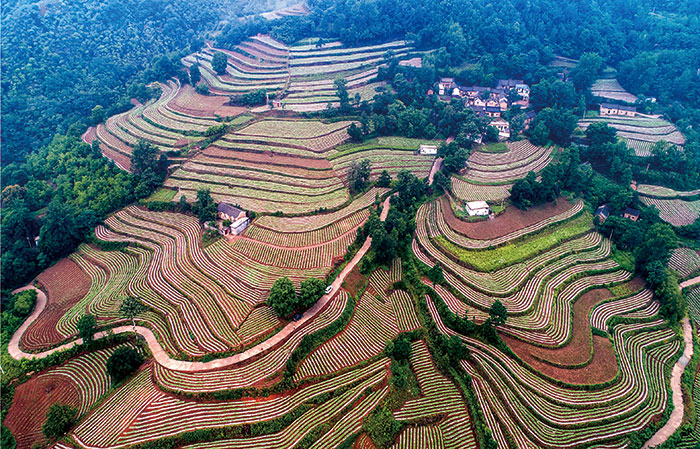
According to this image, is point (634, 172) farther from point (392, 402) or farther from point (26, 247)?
point (26, 247)

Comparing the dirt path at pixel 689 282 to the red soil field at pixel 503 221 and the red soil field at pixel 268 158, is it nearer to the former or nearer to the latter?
the red soil field at pixel 503 221

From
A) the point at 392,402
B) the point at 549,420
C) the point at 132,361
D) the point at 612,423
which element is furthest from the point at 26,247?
the point at 612,423

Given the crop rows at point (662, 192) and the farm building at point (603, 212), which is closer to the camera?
the farm building at point (603, 212)

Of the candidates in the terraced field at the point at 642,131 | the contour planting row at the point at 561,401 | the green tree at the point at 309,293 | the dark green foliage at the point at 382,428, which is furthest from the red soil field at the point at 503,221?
the dark green foliage at the point at 382,428

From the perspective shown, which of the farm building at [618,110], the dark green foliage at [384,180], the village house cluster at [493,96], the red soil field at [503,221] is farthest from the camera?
the farm building at [618,110]

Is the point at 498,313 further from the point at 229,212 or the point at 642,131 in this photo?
the point at 642,131

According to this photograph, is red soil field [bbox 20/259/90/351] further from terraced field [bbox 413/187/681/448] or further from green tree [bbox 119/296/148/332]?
terraced field [bbox 413/187/681/448]

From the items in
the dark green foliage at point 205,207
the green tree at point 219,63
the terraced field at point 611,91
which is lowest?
the terraced field at point 611,91
